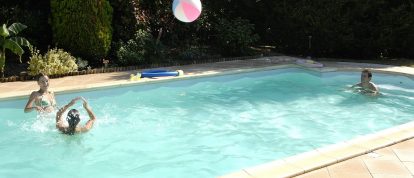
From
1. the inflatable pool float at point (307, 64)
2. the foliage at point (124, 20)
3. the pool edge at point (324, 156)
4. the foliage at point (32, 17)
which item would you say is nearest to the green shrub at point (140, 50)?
the foliage at point (124, 20)

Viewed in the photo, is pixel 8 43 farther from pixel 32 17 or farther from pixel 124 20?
pixel 124 20

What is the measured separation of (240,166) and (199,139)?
177cm

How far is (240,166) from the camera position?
7461 mm

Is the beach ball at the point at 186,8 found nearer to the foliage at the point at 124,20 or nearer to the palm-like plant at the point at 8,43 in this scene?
the foliage at the point at 124,20

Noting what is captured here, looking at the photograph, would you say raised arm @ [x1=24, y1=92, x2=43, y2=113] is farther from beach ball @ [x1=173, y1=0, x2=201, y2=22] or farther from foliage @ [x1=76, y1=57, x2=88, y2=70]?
beach ball @ [x1=173, y1=0, x2=201, y2=22]

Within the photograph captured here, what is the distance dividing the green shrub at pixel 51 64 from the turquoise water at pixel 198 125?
1.79m

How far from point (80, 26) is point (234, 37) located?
596 cm

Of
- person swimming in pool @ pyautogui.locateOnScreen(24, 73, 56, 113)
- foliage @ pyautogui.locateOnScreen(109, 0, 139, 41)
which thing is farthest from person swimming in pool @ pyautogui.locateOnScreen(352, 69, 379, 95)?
person swimming in pool @ pyautogui.locateOnScreen(24, 73, 56, 113)

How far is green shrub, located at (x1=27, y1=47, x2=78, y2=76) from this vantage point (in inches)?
486

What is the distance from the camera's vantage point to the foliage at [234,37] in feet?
55.8

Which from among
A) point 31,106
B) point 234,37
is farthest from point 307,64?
point 31,106

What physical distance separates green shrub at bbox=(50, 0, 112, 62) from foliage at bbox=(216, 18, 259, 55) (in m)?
4.89

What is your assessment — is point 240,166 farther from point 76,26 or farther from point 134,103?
point 76,26

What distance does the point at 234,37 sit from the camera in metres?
17.0
